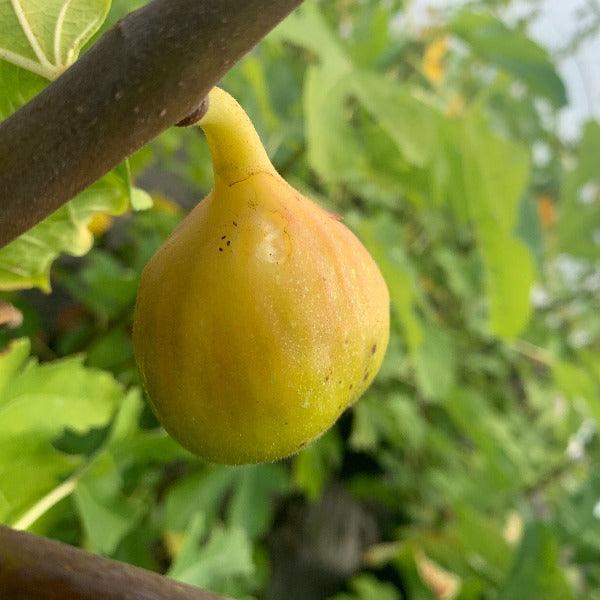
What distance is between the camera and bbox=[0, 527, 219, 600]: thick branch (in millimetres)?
259

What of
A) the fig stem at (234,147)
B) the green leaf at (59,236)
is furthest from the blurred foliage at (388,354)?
the fig stem at (234,147)

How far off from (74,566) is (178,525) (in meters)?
1.07

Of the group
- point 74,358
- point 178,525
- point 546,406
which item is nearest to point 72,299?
point 178,525

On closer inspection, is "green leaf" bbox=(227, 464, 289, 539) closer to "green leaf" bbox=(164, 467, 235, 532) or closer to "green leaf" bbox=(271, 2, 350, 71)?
"green leaf" bbox=(164, 467, 235, 532)

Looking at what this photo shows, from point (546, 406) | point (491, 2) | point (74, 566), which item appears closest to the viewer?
point (74, 566)

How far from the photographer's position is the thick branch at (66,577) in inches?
10.2

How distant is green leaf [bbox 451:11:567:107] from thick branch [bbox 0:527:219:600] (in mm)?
1054

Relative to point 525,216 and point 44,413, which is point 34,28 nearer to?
point 44,413

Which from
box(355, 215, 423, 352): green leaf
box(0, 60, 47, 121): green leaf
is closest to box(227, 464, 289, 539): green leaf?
box(355, 215, 423, 352): green leaf

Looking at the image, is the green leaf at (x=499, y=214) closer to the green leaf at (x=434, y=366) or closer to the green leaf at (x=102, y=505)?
the green leaf at (x=434, y=366)

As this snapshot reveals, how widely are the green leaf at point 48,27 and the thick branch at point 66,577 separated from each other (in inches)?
8.0

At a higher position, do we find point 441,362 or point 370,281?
point 370,281

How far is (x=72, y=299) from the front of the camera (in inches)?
69.8

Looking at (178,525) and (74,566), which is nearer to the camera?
(74,566)
